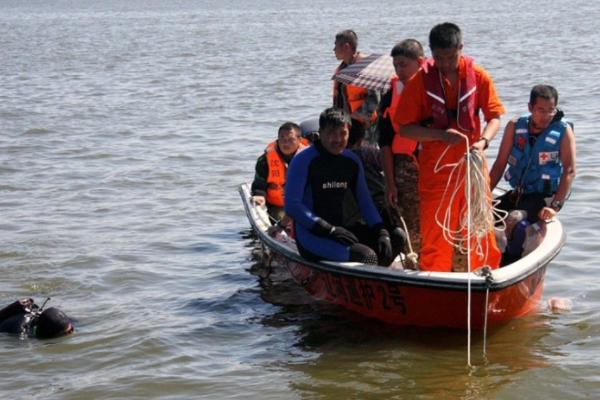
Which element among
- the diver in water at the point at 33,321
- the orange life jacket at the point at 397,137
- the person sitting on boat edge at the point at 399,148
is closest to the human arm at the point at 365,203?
the person sitting on boat edge at the point at 399,148

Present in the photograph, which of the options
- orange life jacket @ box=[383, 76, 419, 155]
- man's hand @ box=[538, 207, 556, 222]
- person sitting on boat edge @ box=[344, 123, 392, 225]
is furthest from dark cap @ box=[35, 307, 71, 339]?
man's hand @ box=[538, 207, 556, 222]

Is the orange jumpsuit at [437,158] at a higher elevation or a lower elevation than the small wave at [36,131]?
higher

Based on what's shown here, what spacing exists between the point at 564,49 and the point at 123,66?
9.45 metres

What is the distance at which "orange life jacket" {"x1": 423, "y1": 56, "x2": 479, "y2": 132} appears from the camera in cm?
622

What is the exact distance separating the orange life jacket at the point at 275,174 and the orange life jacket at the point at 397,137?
6.60 ft

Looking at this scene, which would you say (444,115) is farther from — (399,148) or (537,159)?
(537,159)

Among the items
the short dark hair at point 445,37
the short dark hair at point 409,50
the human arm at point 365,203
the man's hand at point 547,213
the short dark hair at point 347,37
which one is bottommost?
the man's hand at point 547,213

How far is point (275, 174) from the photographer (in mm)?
8883

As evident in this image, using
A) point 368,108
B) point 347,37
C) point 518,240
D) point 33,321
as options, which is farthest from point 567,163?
point 33,321

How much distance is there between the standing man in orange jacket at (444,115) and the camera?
6.17 metres

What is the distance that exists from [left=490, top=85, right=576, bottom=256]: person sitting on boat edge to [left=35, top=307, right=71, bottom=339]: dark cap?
9.97 ft

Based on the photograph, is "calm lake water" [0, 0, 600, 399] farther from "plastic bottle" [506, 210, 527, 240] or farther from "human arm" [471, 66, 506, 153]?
"human arm" [471, 66, 506, 153]

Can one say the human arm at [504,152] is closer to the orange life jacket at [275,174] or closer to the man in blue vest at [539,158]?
the man in blue vest at [539,158]

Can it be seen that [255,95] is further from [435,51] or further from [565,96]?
[435,51]
